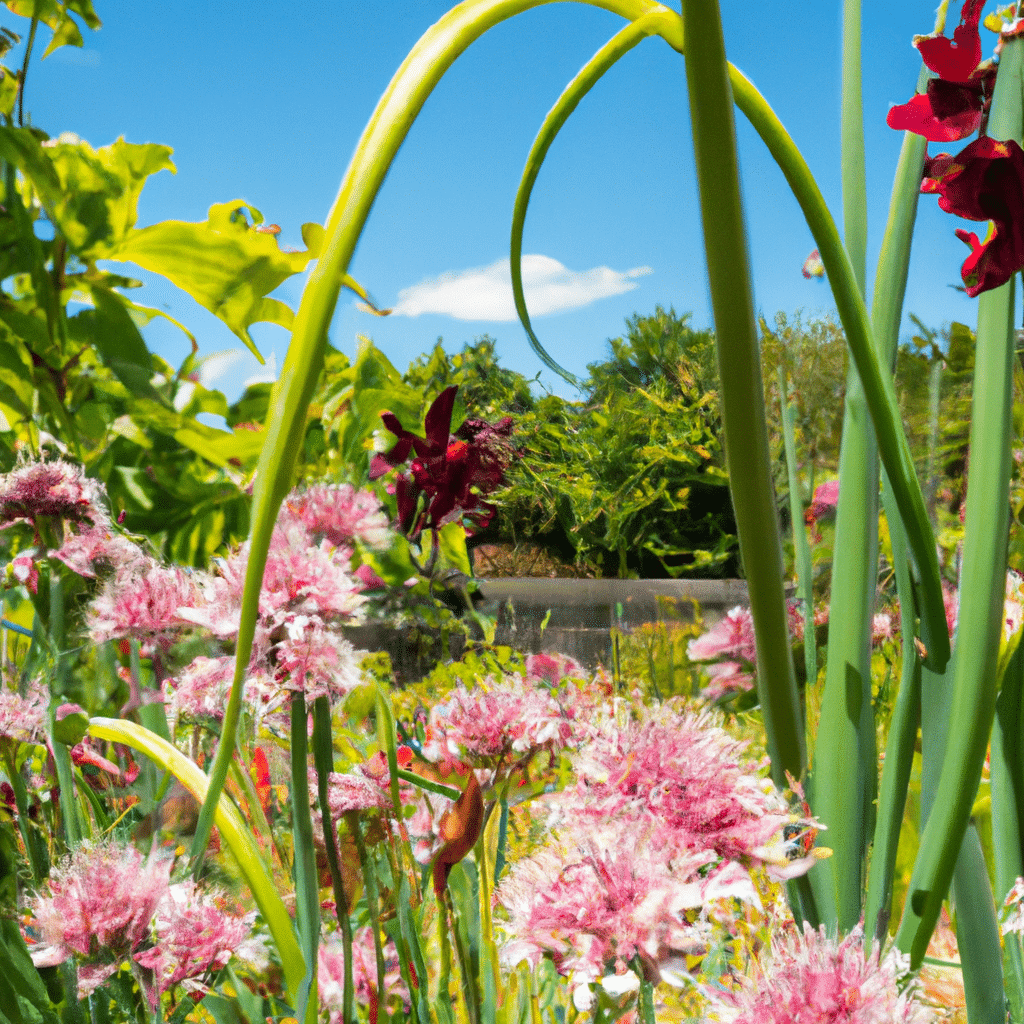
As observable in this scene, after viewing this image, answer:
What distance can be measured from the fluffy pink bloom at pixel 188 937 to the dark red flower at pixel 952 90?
0.41m

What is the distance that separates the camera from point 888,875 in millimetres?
292

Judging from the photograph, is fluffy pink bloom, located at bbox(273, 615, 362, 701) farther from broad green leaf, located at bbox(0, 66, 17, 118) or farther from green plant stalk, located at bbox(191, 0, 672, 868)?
broad green leaf, located at bbox(0, 66, 17, 118)

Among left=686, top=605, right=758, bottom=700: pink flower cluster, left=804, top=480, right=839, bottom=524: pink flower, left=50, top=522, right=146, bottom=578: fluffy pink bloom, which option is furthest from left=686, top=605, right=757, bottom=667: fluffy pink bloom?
left=50, top=522, right=146, bottom=578: fluffy pink bloom

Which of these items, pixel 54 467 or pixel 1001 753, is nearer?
pixel 1001 753

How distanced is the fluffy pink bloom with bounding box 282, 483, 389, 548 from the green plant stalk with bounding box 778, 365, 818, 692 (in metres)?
0.22

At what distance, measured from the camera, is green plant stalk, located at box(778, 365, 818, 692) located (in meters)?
Result: 0.38

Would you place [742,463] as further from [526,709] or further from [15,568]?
[15,568]

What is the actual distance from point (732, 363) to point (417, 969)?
0.28m

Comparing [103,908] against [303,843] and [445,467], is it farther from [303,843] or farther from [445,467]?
[445,467]

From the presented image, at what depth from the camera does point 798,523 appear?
1.26 ft

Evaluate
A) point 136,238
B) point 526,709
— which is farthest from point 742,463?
point 136,238

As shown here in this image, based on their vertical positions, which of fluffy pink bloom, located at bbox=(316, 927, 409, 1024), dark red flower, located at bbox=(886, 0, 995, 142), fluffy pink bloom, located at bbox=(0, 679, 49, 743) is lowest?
fluffy pink bloom, located at bbox=(316, 927, 409, 1024)

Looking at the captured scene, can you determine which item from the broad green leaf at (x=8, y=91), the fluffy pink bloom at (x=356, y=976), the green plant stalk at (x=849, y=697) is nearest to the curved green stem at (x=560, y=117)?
the green plant stalk at (x=849, y=697)

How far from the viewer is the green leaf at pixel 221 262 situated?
93 cm
